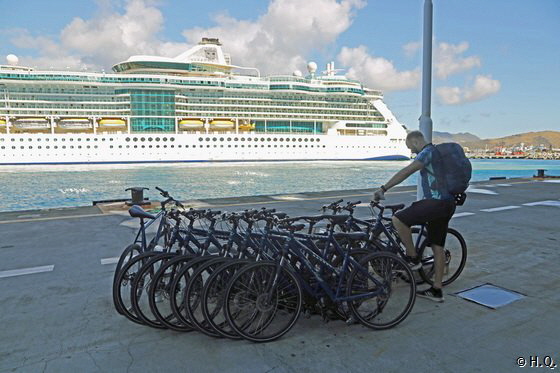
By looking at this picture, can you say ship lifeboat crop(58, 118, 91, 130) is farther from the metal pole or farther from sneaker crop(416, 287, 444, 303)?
sneaker crop(416, 287, 444, 303)

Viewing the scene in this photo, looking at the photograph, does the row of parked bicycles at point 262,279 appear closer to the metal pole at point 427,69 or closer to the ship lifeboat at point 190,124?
the metal pole at point 427,69

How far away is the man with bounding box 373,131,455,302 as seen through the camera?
3.17m

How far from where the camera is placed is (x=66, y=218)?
24.7 feet

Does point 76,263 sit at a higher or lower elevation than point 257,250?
lower

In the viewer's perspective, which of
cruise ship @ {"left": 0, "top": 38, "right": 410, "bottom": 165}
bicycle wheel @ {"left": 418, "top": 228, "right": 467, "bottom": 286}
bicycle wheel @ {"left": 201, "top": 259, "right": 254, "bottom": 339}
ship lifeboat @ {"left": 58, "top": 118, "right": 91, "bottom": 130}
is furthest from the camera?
ship lifeboat @ {"left": 58, "top": 118, "right": 91, "bottom": 130}

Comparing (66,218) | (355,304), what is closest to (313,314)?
(355,304)

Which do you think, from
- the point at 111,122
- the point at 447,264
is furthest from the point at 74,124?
the point at 447,264

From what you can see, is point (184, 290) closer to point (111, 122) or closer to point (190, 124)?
point (190, 124)

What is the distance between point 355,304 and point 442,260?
1024 millimetres

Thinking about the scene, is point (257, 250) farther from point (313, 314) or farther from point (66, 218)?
point (66, 218)

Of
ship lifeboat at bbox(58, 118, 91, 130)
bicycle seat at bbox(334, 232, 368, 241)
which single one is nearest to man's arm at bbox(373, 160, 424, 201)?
bicycle seat at bbox(334, 232, 368, 241)

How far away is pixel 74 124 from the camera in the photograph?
165ft

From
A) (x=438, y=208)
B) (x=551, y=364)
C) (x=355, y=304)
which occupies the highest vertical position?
(x=438, y=208)

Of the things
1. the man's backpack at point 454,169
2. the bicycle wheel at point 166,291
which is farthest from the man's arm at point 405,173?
the bicycle wheel at point 166,291
